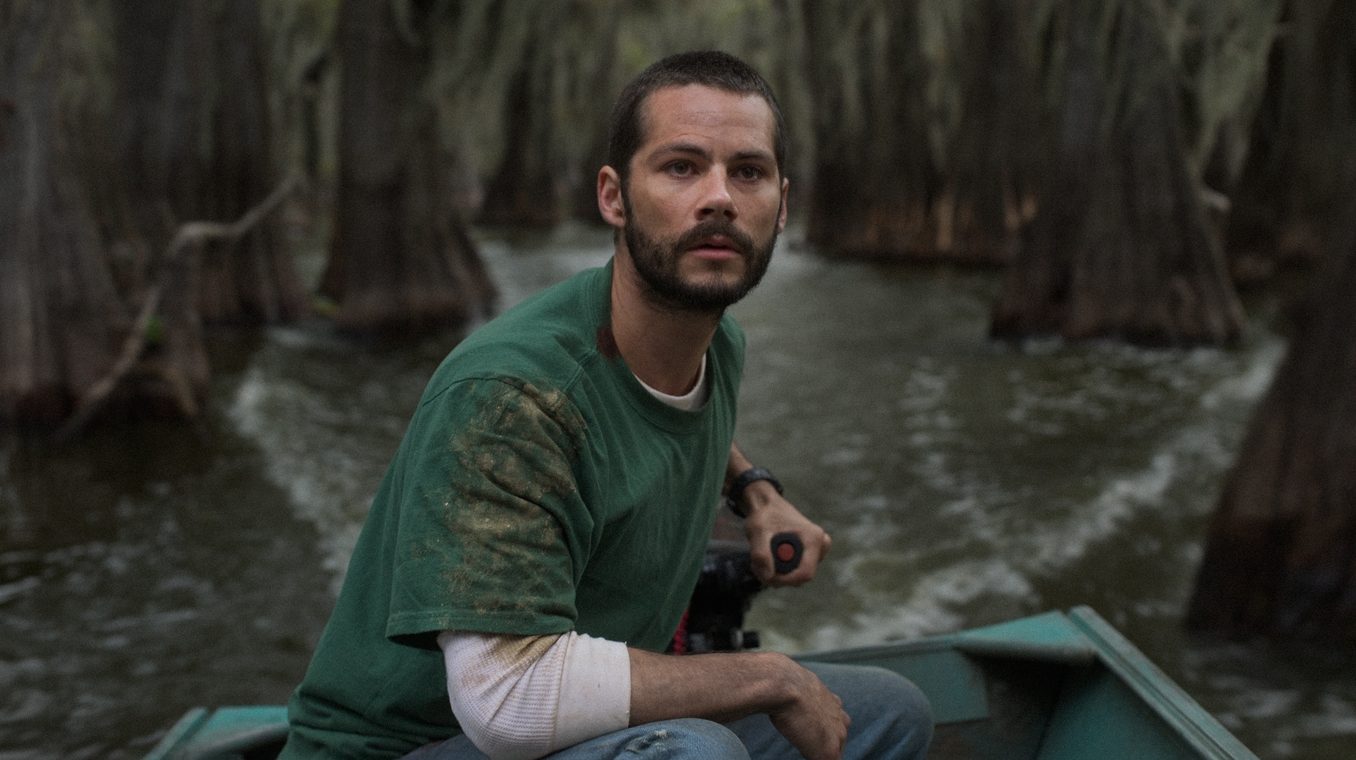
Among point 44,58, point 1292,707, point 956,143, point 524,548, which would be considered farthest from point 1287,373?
point 956,143

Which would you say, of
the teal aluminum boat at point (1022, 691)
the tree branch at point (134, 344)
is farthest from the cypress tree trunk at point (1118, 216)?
the teal aluminum boat at point (1022, 691)

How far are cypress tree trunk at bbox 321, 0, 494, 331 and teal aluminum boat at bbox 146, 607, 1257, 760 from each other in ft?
36.7

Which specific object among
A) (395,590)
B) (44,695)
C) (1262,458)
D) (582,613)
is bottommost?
(44,695)

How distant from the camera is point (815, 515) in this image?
7.93 meters

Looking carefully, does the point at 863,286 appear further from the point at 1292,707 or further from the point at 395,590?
the point at 395,590

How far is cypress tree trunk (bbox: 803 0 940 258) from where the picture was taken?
22312 mm

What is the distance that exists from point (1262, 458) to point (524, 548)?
13.7 feet

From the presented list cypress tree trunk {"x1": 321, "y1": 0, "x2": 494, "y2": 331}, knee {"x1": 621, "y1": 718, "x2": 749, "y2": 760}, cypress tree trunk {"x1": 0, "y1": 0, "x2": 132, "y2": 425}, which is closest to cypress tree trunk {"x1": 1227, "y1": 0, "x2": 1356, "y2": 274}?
cypress tree trunk {"x1": 321, "y1": 0, "x2": 494, "y2": 331}

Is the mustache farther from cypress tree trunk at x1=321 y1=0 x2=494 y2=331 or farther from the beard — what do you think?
cypress tree trunk at x1=321 y1=0 x2=494 y2=331

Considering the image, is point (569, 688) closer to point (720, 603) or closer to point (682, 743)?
point (682, 743)

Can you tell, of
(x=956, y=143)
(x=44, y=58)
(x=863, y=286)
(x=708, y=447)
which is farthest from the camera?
(x=956, y=143)

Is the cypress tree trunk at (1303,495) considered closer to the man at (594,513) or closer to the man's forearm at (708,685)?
the man at (594,513)

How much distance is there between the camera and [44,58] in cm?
887

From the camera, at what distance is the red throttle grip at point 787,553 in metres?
2.69
